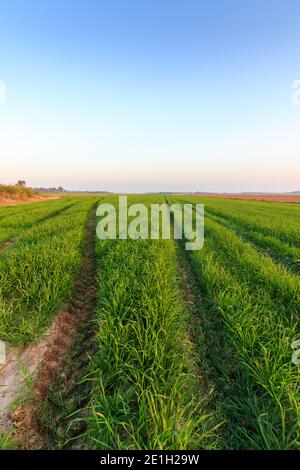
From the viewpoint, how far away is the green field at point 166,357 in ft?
6.77

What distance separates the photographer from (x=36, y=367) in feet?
9.41

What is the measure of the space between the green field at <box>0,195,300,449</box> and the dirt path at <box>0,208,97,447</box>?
11 centimetres

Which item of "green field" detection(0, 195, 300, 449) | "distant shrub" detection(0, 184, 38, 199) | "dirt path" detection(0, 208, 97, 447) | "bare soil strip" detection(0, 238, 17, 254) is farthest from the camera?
"distant shrub" detection(0, 184, 38, 199)

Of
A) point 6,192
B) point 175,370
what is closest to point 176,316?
point 175,370

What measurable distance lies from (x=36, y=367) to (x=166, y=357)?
5.24 ft

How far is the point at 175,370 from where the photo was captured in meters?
2.61

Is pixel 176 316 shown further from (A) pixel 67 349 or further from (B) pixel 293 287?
(B) pixel 293 287

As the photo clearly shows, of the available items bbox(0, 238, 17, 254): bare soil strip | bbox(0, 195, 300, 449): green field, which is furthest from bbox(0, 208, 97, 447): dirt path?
bbox(0, 238, 17, 254): bare soil strip

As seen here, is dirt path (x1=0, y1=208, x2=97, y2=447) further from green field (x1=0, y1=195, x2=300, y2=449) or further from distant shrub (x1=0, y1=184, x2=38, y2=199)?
distant shrub (x1=0, y1=184, x2=38, y2=199)

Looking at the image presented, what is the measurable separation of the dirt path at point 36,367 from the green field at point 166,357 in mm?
115

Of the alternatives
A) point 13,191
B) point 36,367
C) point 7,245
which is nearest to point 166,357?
point 36,367

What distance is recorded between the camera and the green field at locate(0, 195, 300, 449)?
Result: 6.77 feet

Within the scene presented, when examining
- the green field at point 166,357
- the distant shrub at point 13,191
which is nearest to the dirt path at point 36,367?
the green field at point 166,357
